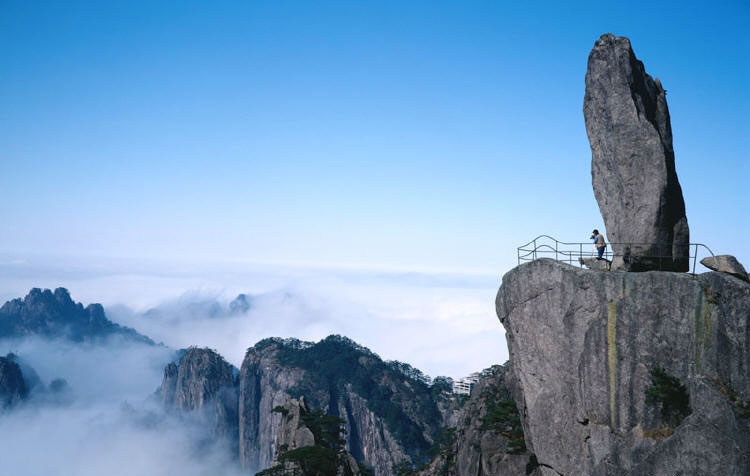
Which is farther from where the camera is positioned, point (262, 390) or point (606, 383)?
point (262, 390)

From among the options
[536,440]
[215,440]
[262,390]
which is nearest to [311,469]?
[536,440]

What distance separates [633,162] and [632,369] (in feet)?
37.9

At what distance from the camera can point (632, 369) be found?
2692 cm

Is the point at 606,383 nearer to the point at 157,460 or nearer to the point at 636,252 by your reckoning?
the point at 636,252

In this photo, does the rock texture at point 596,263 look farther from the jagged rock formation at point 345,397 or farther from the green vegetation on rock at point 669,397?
the jagged rock formation at point 345,397

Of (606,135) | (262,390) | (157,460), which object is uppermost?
(606,135)

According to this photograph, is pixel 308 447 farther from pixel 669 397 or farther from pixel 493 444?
pixel 669 397

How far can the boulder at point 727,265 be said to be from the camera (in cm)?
2520

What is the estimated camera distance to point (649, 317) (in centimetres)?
2644

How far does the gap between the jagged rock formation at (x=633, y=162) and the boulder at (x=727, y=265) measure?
2.74 metres

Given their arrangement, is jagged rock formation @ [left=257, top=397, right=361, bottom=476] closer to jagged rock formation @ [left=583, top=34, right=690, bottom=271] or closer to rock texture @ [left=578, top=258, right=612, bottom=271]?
rock texture @ [left=578, top=258, right=612, bottom=271]

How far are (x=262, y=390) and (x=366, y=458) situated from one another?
4722cm

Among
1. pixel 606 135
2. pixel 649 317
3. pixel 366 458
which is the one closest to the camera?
pixel 649 317

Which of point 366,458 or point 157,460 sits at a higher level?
point 366,458
